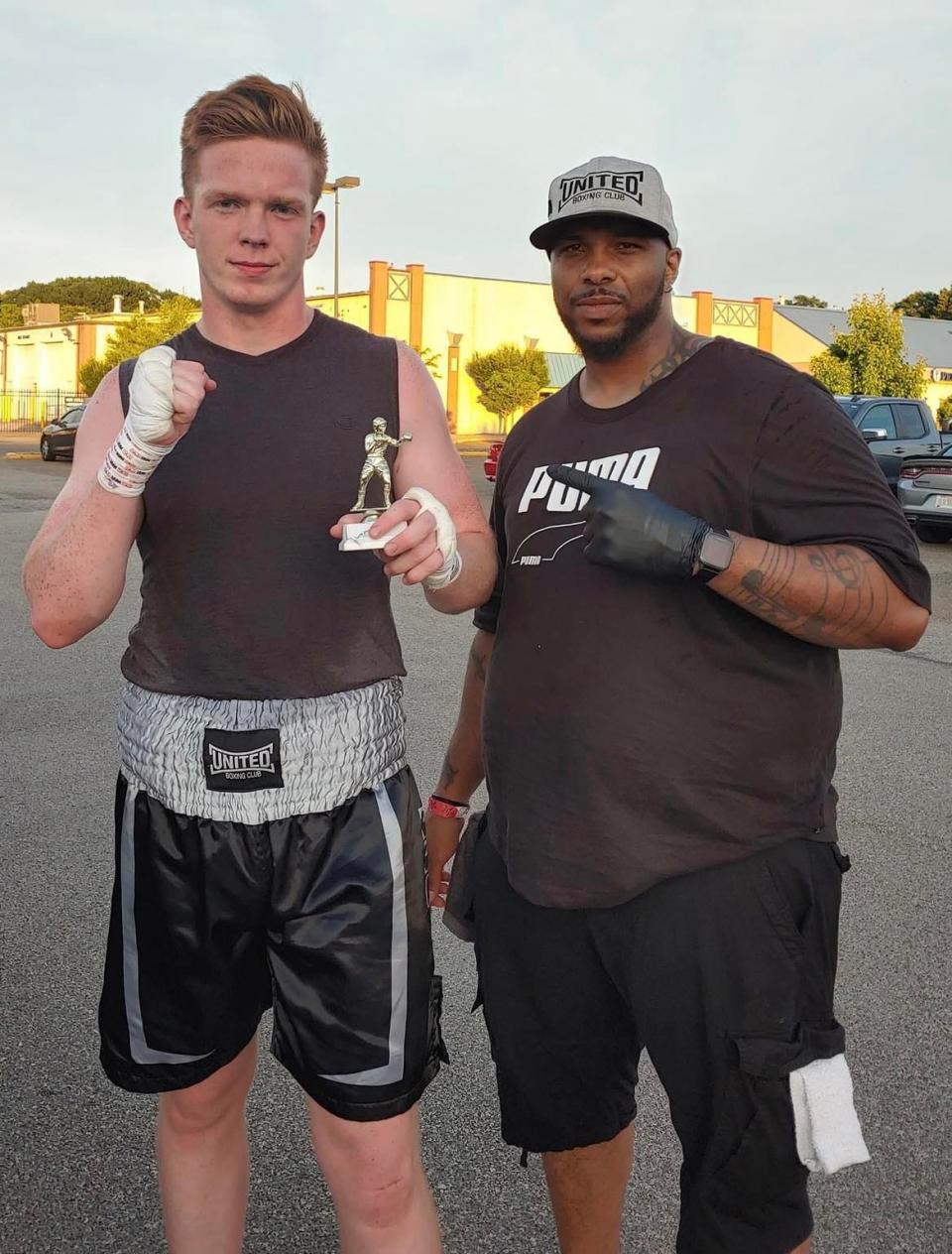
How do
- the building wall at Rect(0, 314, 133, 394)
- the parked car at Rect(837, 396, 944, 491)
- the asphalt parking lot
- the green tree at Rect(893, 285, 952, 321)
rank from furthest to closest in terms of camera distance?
1. the green tree at Rect(893, 285, 952, 321)
2. the building wall at Rect(0, 314, 133, 394)
3. the parked car at Rect(837, 396, 944, 491)
4. the asphalt parking lot

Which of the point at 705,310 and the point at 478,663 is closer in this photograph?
the point at 478,663

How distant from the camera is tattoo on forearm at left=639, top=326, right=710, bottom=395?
2.17m

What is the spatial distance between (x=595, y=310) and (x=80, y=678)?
5.83 m

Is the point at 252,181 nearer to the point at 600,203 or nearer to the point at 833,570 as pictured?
the point at 600,203

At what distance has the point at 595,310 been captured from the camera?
219 centimetres

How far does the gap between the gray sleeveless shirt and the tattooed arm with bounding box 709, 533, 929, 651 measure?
66 centimetres

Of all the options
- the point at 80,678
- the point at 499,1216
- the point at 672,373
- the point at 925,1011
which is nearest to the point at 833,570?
the point at 672,373

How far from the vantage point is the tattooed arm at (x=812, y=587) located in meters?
1.94

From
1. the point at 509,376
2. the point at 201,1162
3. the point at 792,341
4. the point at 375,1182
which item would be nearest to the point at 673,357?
the point at 375,1182


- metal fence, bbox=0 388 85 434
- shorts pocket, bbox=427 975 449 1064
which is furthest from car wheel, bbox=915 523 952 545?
metal fence, bbox=0 388 85 434

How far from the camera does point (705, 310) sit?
52062mm

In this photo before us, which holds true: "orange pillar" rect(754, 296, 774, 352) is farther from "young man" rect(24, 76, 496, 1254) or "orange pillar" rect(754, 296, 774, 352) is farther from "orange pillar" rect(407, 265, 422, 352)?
"young man" rect(24, 76, 496, 1254)

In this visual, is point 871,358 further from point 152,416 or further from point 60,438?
point 152,416

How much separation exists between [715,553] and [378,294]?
47.3 metres
